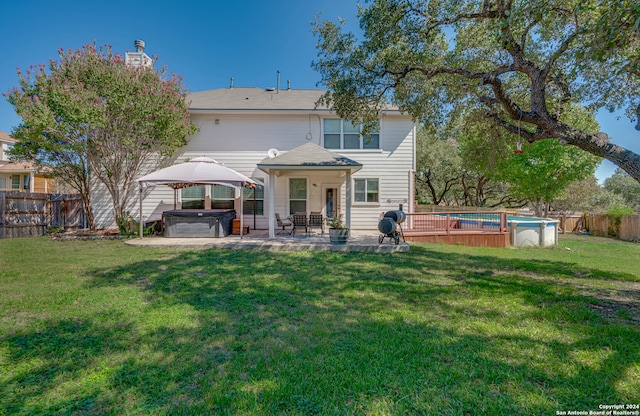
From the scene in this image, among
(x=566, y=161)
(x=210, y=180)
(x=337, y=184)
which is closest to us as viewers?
(x=210, y=180)

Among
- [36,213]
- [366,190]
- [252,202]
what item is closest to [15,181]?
[36,213]

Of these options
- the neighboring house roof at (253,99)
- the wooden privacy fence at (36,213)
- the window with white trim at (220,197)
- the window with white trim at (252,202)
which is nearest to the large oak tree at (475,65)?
the neighboring house roof at (253,99)

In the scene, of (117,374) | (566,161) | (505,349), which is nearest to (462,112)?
(505,349)

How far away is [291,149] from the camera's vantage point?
12898 mm

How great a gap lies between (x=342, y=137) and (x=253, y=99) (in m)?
5.06

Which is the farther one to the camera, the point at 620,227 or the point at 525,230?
the point at 620,227

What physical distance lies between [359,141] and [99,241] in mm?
11154

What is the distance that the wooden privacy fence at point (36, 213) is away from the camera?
1039cm

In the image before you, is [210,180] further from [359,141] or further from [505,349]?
[505,349]

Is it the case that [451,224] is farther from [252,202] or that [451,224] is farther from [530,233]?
[252,202]

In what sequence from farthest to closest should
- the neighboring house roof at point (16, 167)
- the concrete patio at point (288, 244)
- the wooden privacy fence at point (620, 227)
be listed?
the neighboring house roof at point (16, 167)
the wooden privacy fence at point (620, 227)
the concrete patio at point (288, 244)

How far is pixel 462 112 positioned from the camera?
28.9 ft

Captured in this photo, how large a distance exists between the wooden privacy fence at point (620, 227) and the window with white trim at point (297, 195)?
1860 centimetres

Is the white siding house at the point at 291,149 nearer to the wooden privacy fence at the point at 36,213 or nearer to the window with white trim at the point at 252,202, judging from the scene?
the window with white trim at the point at 252,202
